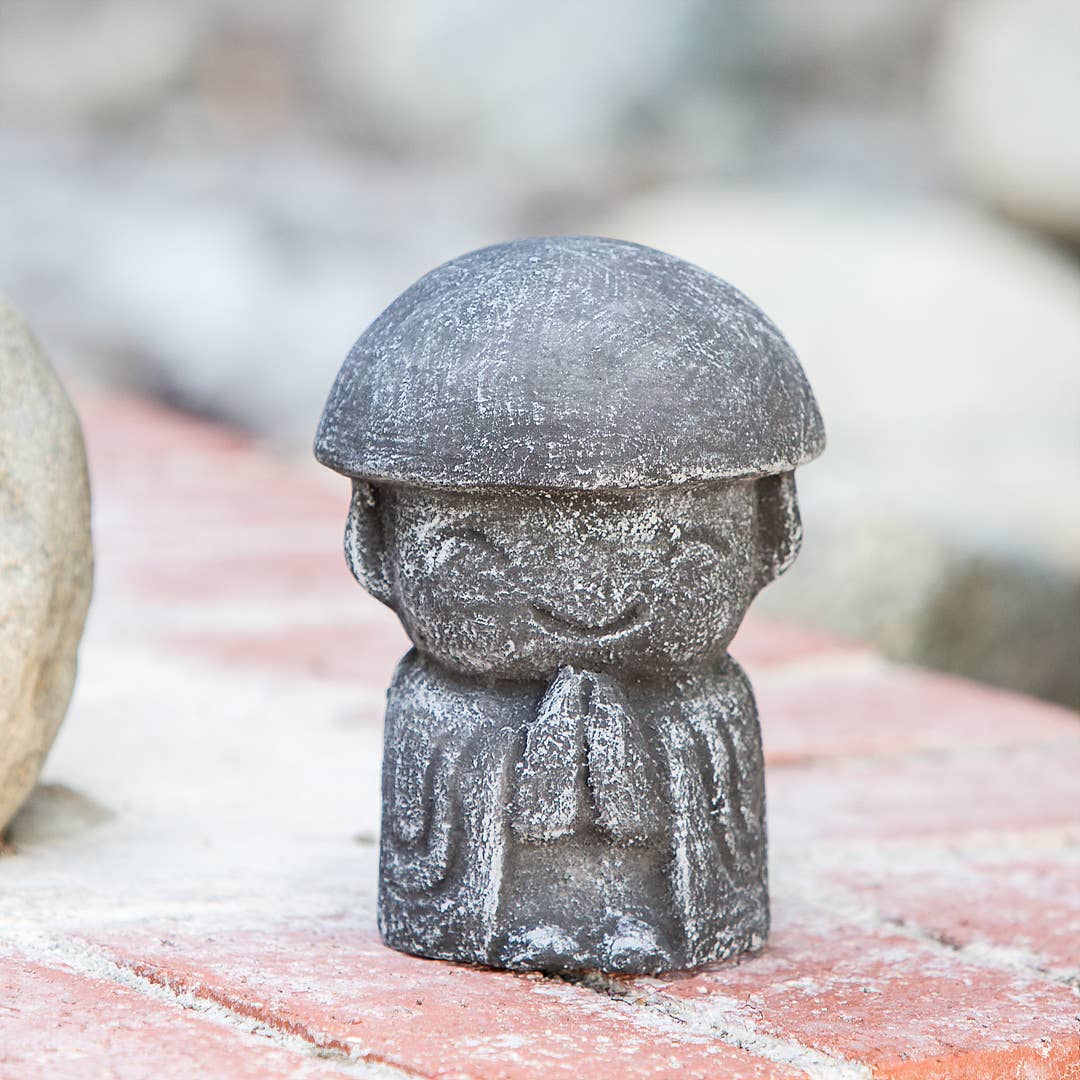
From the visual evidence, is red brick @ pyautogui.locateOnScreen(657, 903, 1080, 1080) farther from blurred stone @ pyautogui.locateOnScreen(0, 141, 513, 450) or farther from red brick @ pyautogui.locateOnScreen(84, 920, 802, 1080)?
blurred stone @ pyautogui.locateOnScreen(0, 141, 513, 450)

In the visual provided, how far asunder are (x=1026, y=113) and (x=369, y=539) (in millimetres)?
4864

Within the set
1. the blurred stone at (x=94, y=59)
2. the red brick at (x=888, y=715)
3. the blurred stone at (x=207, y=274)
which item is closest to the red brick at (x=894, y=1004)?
the red brick at (x=888, y=715)

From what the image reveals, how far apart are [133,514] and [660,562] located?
226cm

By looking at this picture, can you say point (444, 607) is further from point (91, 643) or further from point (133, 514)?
point (133, 514)

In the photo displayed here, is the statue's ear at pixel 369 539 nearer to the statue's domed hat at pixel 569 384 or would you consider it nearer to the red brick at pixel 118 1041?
the statue's domed hat at pixel 569 384

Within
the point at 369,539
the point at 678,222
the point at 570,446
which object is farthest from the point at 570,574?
the point at 678,222

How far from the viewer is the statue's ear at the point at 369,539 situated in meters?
1.72

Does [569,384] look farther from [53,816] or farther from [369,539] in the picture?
[53,816]

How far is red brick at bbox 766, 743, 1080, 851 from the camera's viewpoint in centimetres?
218

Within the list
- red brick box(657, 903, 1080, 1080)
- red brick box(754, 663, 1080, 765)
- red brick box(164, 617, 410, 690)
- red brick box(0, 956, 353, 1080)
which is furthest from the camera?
red brick box(164, 617, 410, 690)

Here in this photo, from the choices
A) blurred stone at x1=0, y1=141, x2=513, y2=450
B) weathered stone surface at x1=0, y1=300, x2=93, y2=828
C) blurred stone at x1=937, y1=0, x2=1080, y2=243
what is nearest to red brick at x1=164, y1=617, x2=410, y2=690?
weathered stone surface at x1=0, y1=300, x2=93, y2=828

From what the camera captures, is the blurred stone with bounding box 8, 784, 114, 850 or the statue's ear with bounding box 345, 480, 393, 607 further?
the blurred stone with bounding box 8, 784, 114, 850

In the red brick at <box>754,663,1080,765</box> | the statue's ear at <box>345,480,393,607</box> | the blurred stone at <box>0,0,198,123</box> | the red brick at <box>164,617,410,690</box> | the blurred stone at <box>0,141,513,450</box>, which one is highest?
the blurred stone at <box>0,0,198,123</box>

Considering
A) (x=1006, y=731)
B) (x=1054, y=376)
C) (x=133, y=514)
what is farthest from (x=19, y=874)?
(x=1054, y=376)
